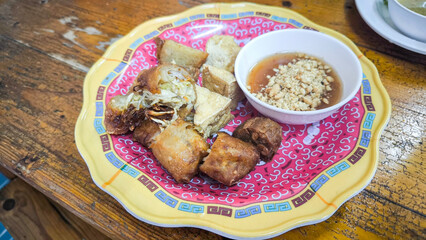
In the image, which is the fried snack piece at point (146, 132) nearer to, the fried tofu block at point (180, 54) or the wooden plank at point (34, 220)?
the fried tofu block at point (180, 54)

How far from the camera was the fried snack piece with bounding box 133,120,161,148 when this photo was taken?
2070 mm

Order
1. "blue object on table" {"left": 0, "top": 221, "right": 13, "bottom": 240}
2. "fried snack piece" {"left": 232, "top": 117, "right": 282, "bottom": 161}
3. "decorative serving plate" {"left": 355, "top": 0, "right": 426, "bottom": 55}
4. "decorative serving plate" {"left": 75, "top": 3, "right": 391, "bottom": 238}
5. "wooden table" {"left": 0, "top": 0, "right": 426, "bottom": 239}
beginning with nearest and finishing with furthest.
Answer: "decorative serving plate" {"left": 75, "top": 3, "right": 391, "bottom": 238}, "wooden table" {"left": 0, "top": 0, "right": 426, "bottom": 239}, "fried snack piece" {"left": 232, "top": 117, "right": 282, "bottom": 161}, "decorative serving plate" {"left": 355, "top": 0, "right": 426, "bottom": 55}, "blue object on table" {"left": 0, "top": 221, "right": 13, "bottom": 240}

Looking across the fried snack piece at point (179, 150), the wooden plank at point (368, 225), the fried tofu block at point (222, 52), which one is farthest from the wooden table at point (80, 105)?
the fried tofu block at point (222, 52)

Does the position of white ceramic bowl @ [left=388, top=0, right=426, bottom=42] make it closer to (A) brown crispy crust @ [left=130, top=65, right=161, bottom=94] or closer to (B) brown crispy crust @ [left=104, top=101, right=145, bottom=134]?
(A) brown crispy crust @ [left=130, top=65, right=161, bottom=94]

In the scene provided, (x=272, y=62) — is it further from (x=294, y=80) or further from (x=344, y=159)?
(x=344, y=159)

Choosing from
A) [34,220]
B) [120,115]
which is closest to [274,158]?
[120,115]

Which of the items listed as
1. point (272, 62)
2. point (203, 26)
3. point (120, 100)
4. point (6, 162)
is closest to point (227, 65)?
point (272, 62)

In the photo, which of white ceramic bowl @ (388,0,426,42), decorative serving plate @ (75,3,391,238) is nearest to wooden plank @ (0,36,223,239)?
decorative serving plate @ (75,3,391,238)

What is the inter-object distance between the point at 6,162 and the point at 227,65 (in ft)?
6.30

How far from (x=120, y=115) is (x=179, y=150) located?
1.76 ft

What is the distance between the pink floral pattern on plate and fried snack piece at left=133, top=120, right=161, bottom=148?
92 mm

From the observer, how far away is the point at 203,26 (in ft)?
9.42

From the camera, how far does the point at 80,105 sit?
2.52m

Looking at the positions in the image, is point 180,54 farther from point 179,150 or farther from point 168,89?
point 179,150
